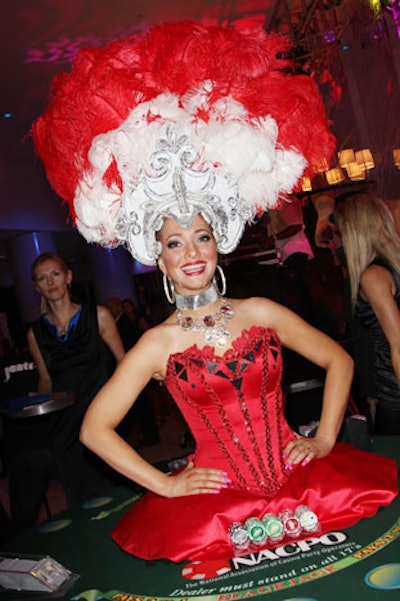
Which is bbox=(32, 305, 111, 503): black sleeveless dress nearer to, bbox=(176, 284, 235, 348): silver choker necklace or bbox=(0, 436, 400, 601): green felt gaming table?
bbox=(0, 436, 400, 601): green felt gaming table

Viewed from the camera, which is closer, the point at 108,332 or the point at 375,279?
the point at 375,279

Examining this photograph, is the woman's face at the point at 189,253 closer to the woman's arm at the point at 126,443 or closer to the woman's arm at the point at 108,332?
the woman's arm at the point at 126,443

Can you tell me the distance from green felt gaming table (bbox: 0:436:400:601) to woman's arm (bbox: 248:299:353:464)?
0.98ft

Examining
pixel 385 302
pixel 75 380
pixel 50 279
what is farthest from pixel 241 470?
pixel 50 279

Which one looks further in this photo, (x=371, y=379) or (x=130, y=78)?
(x=371, y=379)

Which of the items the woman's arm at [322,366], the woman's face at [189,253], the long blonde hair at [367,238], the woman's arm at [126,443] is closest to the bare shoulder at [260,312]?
the woman's arm at [322,366]

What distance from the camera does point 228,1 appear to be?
262 inches

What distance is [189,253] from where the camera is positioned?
6.09ft

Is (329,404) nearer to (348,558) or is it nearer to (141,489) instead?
(348,558)

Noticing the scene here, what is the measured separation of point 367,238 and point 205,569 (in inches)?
74.1

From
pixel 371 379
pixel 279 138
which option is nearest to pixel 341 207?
pixel 371 379

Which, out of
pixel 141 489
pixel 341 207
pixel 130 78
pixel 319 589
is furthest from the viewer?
pixel 341 207

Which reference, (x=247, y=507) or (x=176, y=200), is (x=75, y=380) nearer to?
(x=176, y=200)

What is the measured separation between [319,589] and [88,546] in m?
0.81
